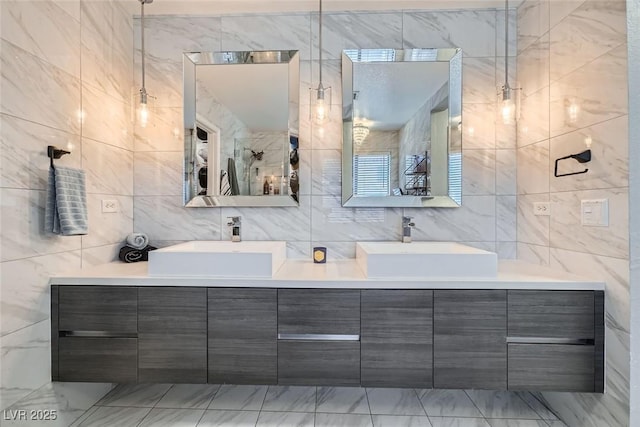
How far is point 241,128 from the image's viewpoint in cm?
205

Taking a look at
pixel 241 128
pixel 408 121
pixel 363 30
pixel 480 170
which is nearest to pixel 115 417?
pixel 241 128

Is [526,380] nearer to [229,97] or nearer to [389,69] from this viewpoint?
[389,69]

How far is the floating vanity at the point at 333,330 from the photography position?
142 centimetres

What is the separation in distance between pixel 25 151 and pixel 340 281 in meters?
1.53

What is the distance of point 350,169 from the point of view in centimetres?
202

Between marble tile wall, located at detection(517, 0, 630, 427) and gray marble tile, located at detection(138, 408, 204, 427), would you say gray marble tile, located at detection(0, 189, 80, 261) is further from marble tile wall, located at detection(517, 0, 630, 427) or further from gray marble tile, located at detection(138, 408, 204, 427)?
marble tile wall, located at detection(517, 0, 630, 427)

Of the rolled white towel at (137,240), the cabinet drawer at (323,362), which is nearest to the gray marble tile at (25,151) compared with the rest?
the rolled white towel at (137,240)

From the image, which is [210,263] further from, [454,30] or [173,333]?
[454,30]

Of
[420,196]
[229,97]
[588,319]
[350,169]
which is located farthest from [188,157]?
[588,319]

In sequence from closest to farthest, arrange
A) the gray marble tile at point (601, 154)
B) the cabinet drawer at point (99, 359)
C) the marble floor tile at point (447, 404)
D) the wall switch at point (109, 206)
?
the gray marble tile at point (601, 154), the cabinet drawer at point (99, 359), the marble floor tile at point (447, 404), the wall switch at point (109, 206)

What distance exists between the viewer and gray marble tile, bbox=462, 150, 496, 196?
202cm

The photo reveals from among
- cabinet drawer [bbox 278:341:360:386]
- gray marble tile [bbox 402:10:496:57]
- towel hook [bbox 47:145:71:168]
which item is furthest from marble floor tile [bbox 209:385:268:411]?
gray marble tile [bbox 402:10:496:57]

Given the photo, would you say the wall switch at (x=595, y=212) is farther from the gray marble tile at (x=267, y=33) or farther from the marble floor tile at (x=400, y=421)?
the gray marble tile at (x=267, y=33)

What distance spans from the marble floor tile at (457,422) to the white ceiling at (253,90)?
1926mm
